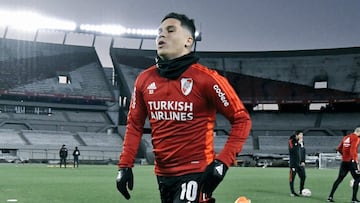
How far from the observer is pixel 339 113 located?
208 feet

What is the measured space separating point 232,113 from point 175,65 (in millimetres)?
632

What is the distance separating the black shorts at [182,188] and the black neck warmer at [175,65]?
858 mm

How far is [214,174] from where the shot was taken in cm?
384

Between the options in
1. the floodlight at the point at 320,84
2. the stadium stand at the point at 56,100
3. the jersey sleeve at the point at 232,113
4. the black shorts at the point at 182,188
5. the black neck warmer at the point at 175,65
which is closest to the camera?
the jersey sleeve at the point at 232,113

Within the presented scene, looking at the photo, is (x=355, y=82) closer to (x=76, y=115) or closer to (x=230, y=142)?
(x=76, y=115)

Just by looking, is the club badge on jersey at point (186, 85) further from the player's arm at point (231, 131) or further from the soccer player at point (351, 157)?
the soccer player at point (351, 157)

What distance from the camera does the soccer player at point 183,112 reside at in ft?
13.9

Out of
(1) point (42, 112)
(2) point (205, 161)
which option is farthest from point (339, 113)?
(2) point (205, 161)

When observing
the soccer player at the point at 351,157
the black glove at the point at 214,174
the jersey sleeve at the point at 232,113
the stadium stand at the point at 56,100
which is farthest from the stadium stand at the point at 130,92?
the black glove at the point at 214,174

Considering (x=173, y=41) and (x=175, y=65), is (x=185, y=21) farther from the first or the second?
(x=175, y=65)

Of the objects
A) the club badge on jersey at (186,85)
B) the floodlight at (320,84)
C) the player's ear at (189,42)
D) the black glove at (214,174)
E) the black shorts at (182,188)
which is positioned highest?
the floodlight at (320,84)

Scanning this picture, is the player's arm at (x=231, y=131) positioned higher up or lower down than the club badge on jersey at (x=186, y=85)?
lower down

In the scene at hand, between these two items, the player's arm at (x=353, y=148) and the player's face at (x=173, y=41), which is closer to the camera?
the player's face at (x=173, y=41)

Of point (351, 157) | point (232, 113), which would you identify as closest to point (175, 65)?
point (232, 113)
